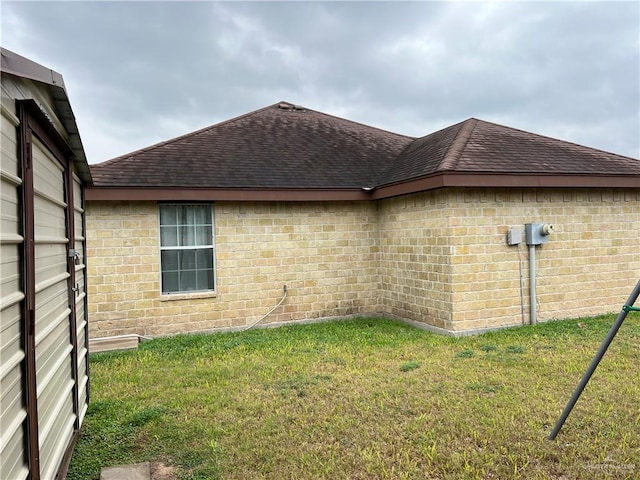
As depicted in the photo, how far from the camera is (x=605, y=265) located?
8.91 meters

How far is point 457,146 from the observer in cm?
853

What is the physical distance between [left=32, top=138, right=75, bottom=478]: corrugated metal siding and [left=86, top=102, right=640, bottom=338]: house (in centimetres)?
468

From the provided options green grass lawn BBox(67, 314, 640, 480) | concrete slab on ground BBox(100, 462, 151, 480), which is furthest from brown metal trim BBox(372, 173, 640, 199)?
concrete slab on ground BBox(100, 462, 151, 480)

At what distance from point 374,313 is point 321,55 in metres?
12.9

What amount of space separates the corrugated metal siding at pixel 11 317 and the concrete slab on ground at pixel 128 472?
1.03 meters

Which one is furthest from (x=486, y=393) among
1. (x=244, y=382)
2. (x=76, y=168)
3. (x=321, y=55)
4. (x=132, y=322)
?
(x=321, y=55)

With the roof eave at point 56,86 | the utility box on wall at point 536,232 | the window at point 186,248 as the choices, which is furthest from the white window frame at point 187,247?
the utility box on wall at point 536,232

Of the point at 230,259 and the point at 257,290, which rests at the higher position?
the point at 230,259

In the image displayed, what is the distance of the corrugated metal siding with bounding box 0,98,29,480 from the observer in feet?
6.79

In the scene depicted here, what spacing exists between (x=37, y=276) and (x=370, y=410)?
3148mm

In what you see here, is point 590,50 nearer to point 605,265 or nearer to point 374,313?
point 605,265

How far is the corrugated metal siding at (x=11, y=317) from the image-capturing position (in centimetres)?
207

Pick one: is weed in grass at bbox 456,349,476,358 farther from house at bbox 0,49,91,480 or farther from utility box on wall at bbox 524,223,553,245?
house at bbox 0,49,91,480

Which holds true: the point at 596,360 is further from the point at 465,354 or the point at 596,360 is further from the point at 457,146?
the point at 457,146
